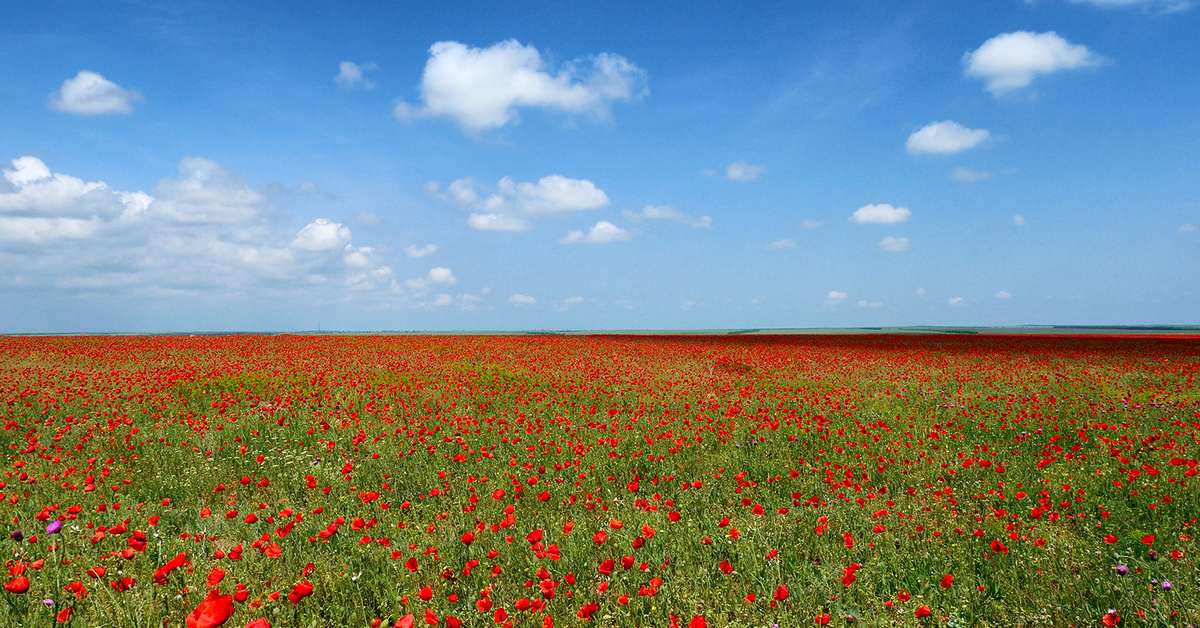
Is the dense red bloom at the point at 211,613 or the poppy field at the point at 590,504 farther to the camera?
the poppy field at the point at 590,504

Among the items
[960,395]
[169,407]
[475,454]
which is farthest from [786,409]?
[169,407]

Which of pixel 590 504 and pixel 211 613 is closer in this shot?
pixel 211 613

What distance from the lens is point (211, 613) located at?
2.26 meters

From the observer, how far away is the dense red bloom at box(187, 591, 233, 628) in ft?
7.26

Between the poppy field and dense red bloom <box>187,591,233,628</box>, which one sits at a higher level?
dense red bloom <box>187,591,233,628</box>

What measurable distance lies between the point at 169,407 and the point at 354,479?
6.32m

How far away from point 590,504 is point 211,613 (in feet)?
11.6

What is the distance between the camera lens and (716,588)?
382 cm

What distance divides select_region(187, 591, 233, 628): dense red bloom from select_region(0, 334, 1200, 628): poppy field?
1cm

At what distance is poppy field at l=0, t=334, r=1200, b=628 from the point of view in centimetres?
359

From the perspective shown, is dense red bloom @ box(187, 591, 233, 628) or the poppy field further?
the poppy field

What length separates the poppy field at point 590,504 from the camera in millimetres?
3592

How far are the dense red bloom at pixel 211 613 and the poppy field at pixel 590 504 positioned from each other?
1 cm

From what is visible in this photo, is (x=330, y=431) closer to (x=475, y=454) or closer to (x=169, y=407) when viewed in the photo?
(x=475, y=454)
